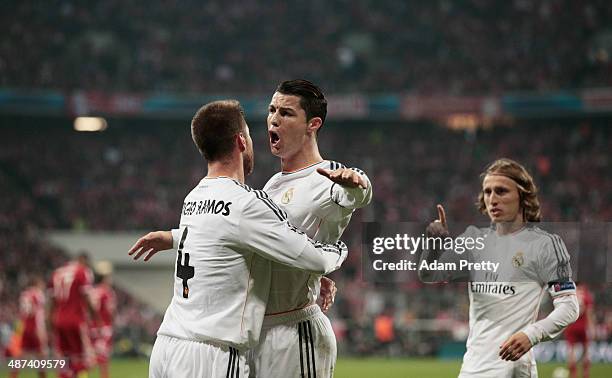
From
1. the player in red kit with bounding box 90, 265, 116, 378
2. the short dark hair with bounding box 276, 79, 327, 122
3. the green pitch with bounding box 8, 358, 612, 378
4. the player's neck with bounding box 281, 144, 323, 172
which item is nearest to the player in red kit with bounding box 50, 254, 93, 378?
the player in red kit with bounding box 90, 265, 116, 378

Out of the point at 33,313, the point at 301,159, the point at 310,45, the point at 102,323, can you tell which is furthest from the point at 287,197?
the point at 310,45

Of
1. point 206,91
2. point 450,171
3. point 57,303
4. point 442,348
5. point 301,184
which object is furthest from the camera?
point 206,91

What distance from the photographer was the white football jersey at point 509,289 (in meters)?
5.45

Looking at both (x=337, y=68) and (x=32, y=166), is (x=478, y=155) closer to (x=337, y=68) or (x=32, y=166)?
(x=337, y=68)

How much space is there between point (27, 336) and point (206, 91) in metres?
23.3

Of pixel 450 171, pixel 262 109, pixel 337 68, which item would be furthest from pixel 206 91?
pixel 450 171

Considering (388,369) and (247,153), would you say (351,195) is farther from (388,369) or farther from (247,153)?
(388,369)

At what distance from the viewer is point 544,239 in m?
5.59

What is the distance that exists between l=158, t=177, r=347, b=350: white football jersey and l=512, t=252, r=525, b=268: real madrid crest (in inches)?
60.1

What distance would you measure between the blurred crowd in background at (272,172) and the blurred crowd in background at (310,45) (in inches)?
78.7

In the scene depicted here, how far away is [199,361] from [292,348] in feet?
2.06

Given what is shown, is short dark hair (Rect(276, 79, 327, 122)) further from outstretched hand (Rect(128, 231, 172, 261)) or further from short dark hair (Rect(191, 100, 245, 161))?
outstretched hand (Rect(128, 231, 172, 261))

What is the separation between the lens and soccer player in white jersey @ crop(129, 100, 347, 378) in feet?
14.7

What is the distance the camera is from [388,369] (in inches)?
800
